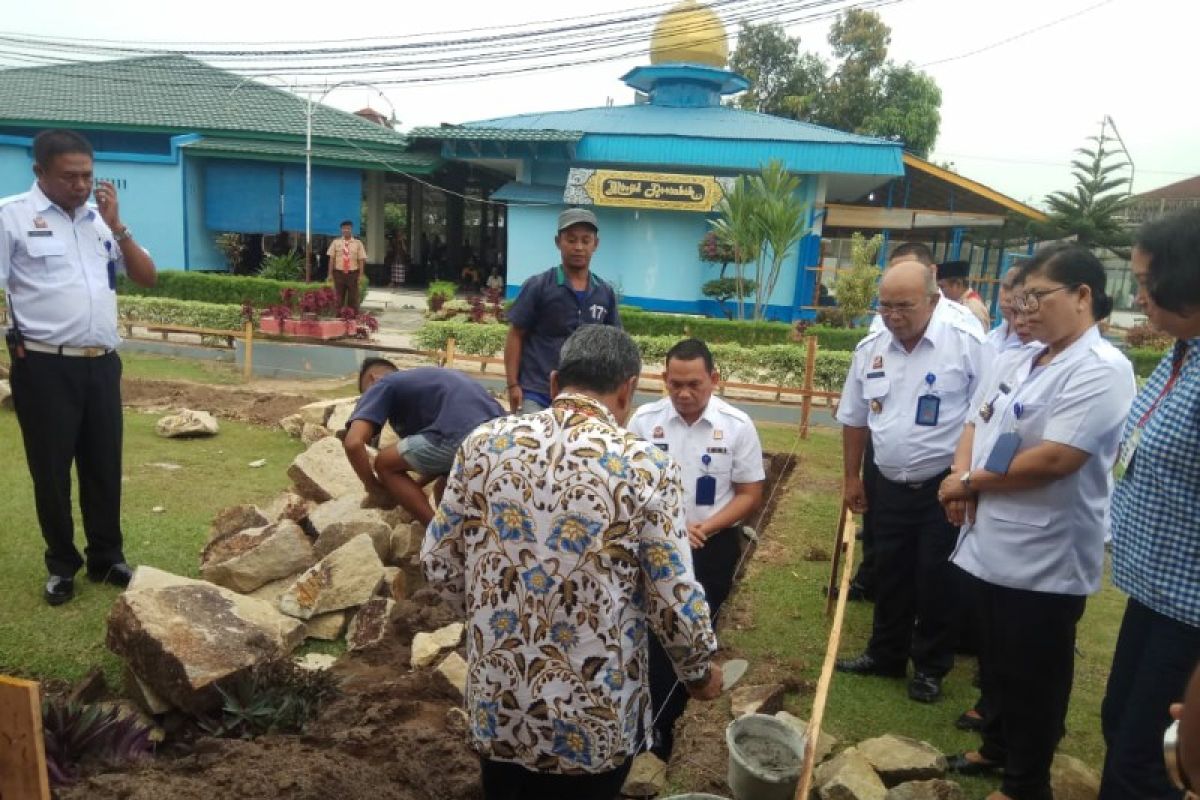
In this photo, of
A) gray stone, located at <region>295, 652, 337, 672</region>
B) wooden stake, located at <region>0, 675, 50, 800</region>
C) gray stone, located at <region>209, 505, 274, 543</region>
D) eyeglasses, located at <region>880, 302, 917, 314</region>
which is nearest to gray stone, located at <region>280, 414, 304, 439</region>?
gray stone, located at <region>209, 505, 274, 543</region>

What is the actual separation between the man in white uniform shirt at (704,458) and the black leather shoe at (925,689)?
3.77 ft

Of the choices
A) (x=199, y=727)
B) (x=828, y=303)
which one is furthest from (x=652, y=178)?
(x=199, y=727)

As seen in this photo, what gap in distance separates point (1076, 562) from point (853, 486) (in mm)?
1417

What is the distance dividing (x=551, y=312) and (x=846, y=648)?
2310 millimetres

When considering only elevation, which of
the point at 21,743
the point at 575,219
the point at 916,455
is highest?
the point at 575,219

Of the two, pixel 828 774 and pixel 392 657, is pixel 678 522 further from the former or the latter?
pixel 392 657

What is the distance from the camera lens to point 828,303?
20375 mm

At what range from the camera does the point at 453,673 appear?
3.66m

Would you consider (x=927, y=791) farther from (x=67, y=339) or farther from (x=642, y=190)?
(x=642, y=190)

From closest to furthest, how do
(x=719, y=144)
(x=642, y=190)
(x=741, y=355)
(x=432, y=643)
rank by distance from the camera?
(x=432, y=643) → (x=741, y=355) → (x=719, y=144) → (x=642, y=190)

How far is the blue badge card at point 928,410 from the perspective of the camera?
146 inches

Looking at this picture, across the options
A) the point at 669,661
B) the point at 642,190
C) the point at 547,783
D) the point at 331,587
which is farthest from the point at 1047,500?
the point at 642,190

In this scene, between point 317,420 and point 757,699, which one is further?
point 317,420

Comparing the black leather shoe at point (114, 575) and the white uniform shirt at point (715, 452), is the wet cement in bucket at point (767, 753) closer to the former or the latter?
the white uniform shirt at point (715, 452)
